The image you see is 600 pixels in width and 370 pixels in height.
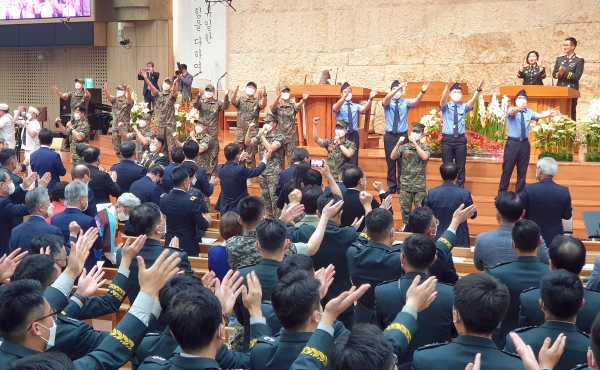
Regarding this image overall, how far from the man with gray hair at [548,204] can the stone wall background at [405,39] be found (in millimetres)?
7809

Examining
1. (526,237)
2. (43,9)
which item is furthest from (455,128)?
(43,9)

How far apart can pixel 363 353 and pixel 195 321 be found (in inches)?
26.2

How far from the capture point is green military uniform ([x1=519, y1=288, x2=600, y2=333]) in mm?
3693

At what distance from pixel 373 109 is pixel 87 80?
8.10 meters

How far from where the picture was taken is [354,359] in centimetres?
237

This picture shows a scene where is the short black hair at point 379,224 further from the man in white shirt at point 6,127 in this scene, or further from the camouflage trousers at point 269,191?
the man in white shirt at point 6,127

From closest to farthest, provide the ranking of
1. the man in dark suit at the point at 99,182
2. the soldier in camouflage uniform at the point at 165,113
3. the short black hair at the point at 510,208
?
the short black hair at the point at 510,208
the man in dark suit at the point at 99,182
the soldier in camouflage uniform at the point at 165,113

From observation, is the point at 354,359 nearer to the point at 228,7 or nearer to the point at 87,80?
the point at 228,7

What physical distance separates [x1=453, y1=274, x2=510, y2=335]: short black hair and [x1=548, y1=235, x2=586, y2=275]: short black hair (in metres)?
1.09

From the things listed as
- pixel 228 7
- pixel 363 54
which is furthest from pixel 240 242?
pixel 228 7

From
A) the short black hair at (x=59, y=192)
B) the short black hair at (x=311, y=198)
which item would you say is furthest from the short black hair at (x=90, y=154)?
the short black hair at (x=311, y=198)

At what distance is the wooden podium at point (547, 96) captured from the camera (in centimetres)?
1063

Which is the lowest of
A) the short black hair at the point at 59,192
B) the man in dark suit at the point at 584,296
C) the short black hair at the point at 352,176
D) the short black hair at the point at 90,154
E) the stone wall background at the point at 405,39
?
the man in dark suit at the point at 584,296

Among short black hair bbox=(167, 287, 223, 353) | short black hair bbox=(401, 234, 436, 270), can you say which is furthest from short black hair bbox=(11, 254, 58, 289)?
short black hair bbox=(401, 234, 436, 270)
